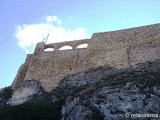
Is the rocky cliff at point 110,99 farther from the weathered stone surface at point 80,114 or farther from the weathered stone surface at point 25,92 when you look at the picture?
the weathered stone surface at point 25,92

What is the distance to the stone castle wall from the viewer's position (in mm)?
25812

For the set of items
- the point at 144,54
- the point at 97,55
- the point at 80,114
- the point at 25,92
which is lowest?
the point at 80,114

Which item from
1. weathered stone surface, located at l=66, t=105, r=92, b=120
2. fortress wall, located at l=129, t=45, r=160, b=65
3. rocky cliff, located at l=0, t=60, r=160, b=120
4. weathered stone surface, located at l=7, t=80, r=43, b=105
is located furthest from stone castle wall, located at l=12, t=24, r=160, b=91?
weathered stone surface, located at l=66, t=105, r=92, b=120

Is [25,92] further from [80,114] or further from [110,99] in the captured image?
[110,99]

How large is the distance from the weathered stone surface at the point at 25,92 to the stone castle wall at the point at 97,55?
1.01 meters

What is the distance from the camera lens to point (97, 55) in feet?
90.8

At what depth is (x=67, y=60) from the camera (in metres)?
29.5

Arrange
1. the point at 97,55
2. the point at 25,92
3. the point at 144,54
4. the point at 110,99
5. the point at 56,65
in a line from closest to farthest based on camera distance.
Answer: the point at 110,99
the point at 144,54
the point at 25,92
the point at 97,55
the point at 56,65

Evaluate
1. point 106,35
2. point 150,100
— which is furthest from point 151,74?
point 106,35

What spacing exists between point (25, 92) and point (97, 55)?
6.76 metres

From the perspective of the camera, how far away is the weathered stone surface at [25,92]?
24906 millimetres

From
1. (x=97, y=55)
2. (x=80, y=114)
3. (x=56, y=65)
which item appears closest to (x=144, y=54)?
(x=97, y=55)

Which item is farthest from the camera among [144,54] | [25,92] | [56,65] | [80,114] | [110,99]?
[56,65]

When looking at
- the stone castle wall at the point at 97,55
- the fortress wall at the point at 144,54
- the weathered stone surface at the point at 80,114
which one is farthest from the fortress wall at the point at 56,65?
the weathered stone surface at the point at 80,114
